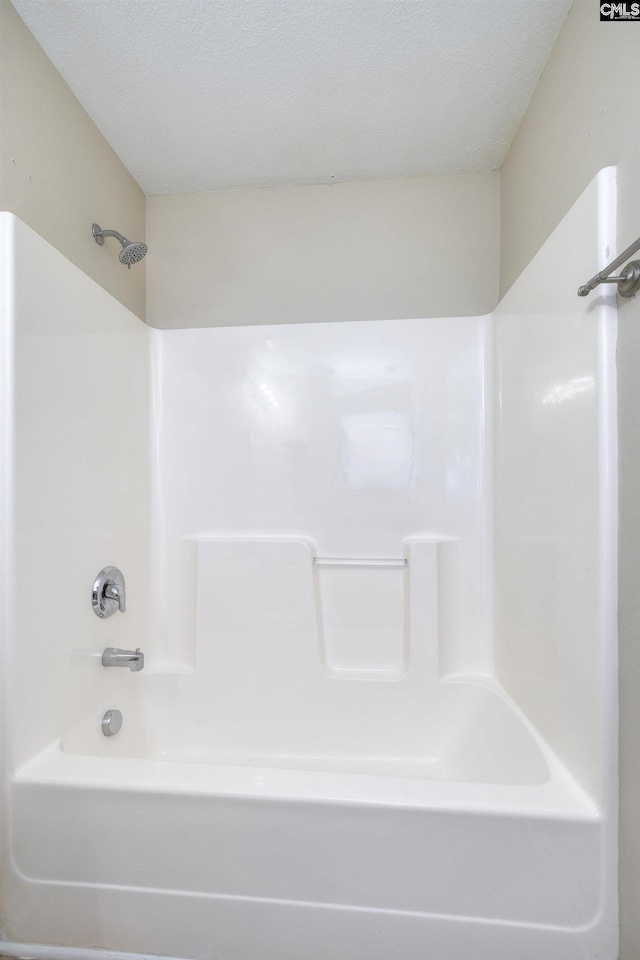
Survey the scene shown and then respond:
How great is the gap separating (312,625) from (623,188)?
157 cm

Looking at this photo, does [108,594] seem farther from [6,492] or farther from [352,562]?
[352,562]

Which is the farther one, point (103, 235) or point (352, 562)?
point (352, 562)

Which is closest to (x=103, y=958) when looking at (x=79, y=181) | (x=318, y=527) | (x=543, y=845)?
(x=543, y=845)

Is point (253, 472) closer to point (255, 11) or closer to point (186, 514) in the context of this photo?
point (186, 514)

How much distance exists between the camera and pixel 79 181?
1604 mm

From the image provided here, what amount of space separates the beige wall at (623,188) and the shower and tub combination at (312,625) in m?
0.04

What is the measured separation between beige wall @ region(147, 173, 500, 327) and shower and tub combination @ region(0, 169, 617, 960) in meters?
0.19

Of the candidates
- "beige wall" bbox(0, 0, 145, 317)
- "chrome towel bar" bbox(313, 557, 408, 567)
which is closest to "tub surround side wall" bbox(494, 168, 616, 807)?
"chrome towel bar" bbox(313, 557, 408, 567)

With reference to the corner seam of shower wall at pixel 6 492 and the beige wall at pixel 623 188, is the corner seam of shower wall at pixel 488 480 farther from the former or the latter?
the corner seam of shower wall at pixel 6 492

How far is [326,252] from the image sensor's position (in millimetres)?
2002

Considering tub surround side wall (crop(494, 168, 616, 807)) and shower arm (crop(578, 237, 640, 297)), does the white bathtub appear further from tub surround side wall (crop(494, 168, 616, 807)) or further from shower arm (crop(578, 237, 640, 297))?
shower arm (crop(578, 237, 640, 297))

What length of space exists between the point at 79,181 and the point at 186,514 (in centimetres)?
123

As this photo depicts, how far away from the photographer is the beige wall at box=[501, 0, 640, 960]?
0.95 m

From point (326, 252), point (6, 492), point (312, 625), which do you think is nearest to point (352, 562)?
point (312, 625)
